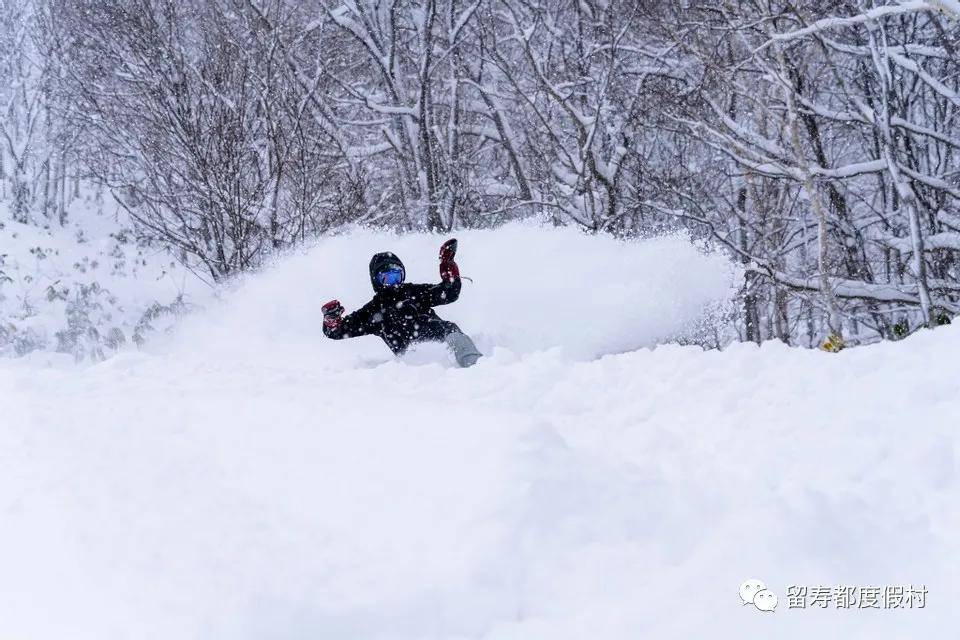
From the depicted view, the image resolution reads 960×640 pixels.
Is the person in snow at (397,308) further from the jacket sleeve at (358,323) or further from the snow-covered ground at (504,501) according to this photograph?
the snow-covered ground at (504,501)

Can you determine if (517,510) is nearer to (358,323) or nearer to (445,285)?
(445,285)

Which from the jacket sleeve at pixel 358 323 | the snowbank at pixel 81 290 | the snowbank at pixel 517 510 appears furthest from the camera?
the snowbank at pixel 81 290

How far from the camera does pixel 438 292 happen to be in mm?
7027

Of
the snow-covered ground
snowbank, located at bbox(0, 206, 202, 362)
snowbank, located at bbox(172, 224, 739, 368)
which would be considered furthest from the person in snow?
snowbank, located at bbox(0, 206, 202, 362)

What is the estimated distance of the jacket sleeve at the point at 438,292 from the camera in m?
7.00

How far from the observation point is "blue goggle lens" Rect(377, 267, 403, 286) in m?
7.09

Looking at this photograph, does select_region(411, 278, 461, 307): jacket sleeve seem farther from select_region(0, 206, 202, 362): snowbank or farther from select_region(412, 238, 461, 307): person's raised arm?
select_region(0, 206, 202, 362): snowbank

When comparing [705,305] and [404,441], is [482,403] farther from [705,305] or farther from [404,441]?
[705,305]

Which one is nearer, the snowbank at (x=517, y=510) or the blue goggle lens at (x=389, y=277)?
the snowbank at (x=517, y=510)

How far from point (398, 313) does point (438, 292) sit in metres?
0.40

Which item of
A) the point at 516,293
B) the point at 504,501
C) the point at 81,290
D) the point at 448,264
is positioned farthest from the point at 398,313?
the point at 81,290

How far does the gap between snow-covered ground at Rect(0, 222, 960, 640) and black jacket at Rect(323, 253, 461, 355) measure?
2382 mm

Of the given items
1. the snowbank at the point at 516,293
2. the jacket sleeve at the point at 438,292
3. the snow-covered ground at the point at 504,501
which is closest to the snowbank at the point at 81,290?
the snowbank at the point at 516,293

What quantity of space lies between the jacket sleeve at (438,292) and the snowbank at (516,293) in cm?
49
